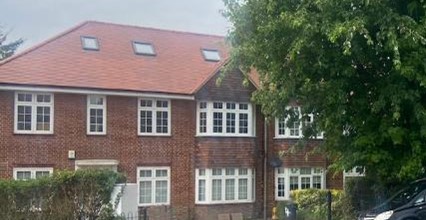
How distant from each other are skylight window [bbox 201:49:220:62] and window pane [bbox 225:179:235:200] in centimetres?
603

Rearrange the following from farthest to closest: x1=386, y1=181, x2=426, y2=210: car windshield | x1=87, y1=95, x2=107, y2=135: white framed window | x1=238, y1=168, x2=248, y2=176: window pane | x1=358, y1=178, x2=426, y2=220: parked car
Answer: x1=238, y1=168, x2=248, y2=176: window pane → x1=87, y1=95, x2=107, y2=135: white framed window → x1=386, y1=181, x2=426, y2=210: car windshield → x1=358, y1=178, x2=426, y2=220: parked car

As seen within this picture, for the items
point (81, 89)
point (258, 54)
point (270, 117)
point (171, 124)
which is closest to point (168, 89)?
point (171, 124)

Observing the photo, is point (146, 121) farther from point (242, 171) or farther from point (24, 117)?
point (242, 171)

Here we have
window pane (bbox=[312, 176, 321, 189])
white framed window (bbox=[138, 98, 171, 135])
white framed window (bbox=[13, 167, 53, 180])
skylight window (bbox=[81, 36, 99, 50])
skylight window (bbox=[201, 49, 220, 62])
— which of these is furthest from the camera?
skylight window (bbox=[201, 49, 220, 62])

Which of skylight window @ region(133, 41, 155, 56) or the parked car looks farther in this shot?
skylight window @ region(133, 41, 155, 56)

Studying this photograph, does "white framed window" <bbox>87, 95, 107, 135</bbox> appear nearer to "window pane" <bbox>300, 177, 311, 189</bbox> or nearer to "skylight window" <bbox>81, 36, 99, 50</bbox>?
"skylight window" <bbox>81, 36, 99, 50</bbox>

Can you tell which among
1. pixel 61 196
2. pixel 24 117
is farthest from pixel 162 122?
pixel 61 196

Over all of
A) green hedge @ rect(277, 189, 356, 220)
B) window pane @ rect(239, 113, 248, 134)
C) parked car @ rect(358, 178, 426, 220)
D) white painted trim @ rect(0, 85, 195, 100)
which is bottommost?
green hedge @ rect(277, 189, 356, 220)

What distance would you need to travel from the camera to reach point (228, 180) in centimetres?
2731

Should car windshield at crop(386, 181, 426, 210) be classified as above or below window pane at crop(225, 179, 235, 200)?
above

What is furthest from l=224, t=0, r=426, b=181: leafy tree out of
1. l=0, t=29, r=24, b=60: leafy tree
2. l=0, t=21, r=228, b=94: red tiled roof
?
l=0, t=29, r=24, b=60: leafy tree

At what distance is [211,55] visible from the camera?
100 feet

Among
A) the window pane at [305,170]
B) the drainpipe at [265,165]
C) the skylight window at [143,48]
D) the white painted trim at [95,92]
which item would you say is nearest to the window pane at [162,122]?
the white painted trim at [95,92]

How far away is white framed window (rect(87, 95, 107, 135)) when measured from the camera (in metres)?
24.7
